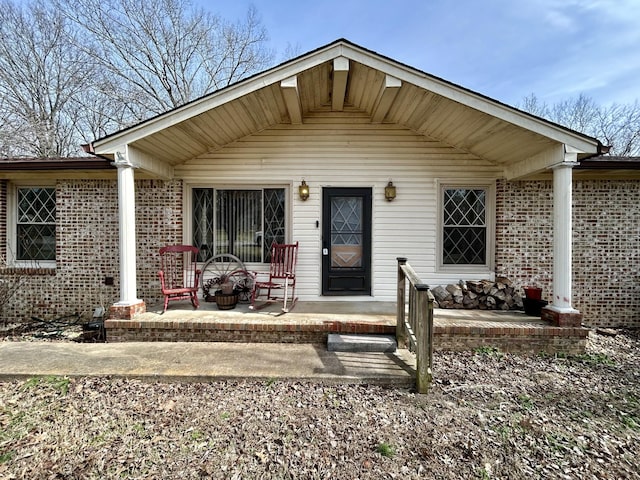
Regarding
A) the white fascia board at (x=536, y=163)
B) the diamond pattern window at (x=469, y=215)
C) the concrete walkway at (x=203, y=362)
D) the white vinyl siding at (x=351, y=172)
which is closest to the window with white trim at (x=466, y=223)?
the diamond pattern window at (x=469, y=215)

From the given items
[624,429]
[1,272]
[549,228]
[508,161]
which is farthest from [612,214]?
[1,272]

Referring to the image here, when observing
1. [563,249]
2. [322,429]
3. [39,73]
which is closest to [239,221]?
[322,429]

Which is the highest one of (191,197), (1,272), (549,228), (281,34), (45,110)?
(281,34)

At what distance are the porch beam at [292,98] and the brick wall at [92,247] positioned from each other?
90.7 inches

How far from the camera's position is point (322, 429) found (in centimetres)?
255

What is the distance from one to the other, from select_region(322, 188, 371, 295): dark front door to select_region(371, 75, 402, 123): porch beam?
1.22m

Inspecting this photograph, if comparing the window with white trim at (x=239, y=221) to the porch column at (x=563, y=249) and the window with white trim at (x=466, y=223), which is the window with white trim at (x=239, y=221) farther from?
the porch column at (x=563, y=249)

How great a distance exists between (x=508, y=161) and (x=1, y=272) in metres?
8.87

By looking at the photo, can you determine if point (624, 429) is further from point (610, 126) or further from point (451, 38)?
point (610, 126)

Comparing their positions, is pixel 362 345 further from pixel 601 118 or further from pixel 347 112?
pixel 601 118

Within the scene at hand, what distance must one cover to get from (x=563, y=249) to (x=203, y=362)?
4712 millimetres

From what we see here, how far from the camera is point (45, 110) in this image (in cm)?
1323

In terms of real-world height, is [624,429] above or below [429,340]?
below

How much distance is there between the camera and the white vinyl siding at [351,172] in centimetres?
555
